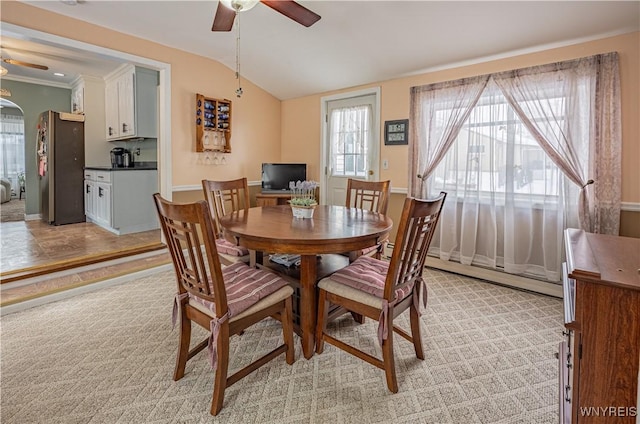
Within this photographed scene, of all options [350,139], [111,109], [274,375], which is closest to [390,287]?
[274,375]

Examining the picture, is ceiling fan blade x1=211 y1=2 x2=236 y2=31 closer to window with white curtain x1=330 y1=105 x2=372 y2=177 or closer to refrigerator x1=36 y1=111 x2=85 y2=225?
window with white curtain x1=330 y1=105 x2=372 y2=177

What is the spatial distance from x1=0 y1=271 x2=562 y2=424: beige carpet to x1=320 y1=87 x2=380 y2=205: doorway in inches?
90.0

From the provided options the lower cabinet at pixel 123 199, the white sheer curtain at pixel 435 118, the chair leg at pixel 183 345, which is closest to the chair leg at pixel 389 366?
the chair leg at pixel 183 345

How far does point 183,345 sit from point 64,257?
2700 mm

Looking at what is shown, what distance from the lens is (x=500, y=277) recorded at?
3340 millimetres

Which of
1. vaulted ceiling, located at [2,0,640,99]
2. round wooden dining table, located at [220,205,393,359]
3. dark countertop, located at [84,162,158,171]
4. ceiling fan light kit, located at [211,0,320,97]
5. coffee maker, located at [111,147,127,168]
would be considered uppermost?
vaulted ceiling, located at [2,0,640,99]

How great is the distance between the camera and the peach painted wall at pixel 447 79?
2.63 metres

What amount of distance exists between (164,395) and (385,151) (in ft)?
11.0

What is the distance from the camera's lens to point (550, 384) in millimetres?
1786

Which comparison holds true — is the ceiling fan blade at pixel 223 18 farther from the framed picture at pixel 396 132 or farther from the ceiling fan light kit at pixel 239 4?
the framed picture at pixel 396 132

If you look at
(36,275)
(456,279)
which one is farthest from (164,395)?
(456,279)

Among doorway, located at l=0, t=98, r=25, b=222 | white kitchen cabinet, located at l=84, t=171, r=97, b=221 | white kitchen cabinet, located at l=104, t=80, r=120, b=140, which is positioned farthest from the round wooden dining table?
doorway, located at l=0, t=98, r=25, b=222

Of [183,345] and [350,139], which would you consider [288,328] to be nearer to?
[183,345]

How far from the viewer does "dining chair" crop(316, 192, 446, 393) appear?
63.2 inches
